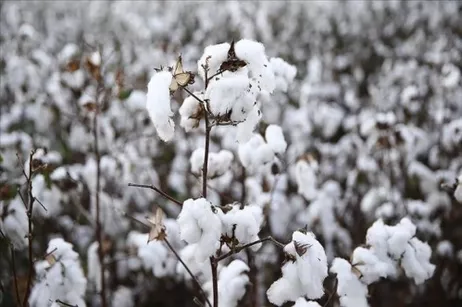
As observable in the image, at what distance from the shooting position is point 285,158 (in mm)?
3732

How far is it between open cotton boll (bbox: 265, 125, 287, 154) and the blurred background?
11 centimetres

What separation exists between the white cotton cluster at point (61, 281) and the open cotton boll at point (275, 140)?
0.64 metres

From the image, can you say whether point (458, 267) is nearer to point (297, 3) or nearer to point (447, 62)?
point (447, 62)

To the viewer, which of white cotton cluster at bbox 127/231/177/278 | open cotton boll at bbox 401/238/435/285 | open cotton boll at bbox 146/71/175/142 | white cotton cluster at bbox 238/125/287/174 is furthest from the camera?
white cotton cluster at bbox 127/231/177/278

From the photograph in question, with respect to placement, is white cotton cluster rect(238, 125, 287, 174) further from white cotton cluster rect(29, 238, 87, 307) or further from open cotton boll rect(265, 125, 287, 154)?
white cotton cluster rect(29, 238, 87, 307)

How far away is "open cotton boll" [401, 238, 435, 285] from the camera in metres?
1.32

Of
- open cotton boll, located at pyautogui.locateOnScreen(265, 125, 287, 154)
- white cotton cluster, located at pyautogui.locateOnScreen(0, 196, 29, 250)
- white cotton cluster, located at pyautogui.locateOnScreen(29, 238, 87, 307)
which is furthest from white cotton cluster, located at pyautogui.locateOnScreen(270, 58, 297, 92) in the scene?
white cotton cluster, located at pyautogui.locateOnScreen(0, 196, 29, 250)

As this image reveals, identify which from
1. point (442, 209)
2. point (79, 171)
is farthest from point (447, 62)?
point (79, 171)

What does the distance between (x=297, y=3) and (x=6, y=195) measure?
6514 millimetres

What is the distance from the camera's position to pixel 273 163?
174 cm

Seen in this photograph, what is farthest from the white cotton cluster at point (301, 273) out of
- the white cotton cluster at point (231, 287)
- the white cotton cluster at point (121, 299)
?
the white cotton cluster at point (121, 299)

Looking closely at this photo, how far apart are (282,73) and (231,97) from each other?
2.12 ft

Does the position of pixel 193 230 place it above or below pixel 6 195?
below

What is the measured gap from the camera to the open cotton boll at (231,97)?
3.34 ft
